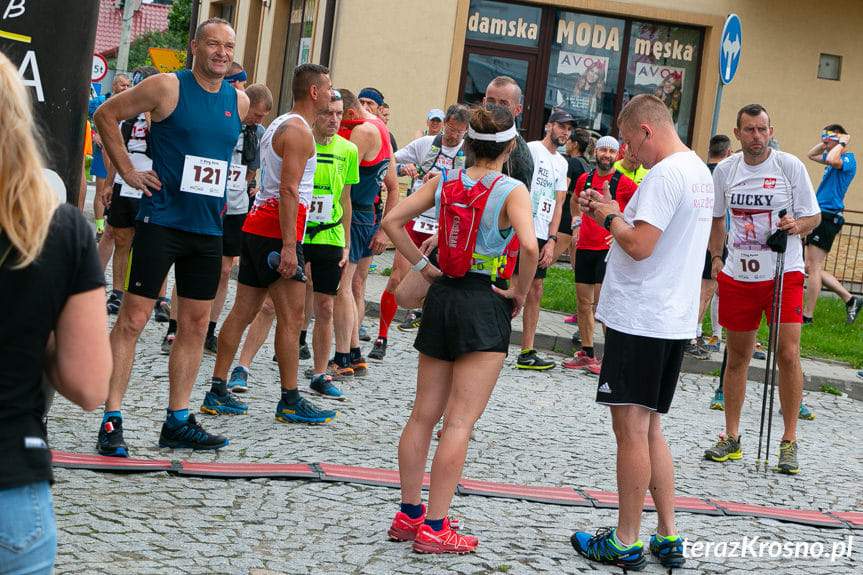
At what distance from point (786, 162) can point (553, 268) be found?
10.0 metres

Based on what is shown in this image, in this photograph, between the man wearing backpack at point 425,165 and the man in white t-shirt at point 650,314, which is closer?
the man in white t-shirt at point 650,314

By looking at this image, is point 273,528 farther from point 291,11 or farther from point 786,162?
point 291,11

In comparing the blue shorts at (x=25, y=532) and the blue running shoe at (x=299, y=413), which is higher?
the blue shorts at (x=25, y=532)

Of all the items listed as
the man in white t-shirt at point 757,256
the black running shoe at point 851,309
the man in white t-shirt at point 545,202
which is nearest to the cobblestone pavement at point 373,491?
the man in white t-shirt at point 757,256

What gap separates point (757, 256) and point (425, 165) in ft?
11.6

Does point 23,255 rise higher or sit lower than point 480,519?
higher

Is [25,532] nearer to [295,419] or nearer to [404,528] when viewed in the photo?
[404,528]

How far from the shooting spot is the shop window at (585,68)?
18188mm

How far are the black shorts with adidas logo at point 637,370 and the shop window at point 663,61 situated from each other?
47.1 ft

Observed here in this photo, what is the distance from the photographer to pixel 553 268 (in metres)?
16.8

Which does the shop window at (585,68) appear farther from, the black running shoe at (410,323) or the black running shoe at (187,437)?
the black running shoe at (187,437)

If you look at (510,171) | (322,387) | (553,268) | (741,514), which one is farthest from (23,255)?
(553,268)

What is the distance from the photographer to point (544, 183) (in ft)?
30.7

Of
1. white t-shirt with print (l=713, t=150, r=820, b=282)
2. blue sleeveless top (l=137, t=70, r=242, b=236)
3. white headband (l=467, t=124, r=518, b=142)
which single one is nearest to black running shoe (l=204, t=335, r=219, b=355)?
A: blue sleeveless top (l=137, t=70, r=242, b=236)
